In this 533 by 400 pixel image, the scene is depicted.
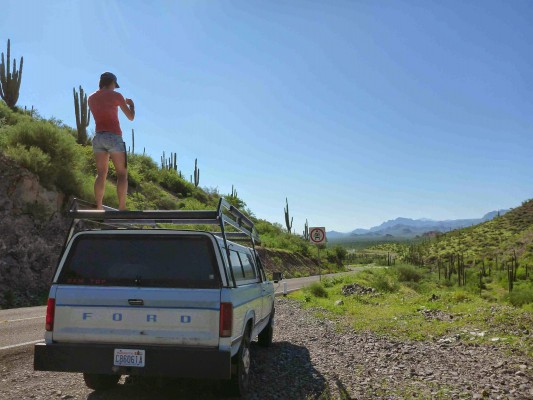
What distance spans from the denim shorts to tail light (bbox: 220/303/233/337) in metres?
3.73

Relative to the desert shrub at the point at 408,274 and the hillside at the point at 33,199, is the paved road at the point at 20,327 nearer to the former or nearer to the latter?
the hillside at the point at 33,199

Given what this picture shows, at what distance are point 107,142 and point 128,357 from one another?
368cm

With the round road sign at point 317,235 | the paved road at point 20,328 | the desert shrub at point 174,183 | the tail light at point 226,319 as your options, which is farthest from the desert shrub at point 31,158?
the desert shrub at point 174,183

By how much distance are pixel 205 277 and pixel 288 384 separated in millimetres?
2635

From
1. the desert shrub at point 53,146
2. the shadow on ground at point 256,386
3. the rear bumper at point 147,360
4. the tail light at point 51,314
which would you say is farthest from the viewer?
the desert shrub at point 53,146

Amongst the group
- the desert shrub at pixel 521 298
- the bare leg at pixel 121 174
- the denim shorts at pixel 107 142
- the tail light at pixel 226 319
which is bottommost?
the desert shrub at pixel 521 298

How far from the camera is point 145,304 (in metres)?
4.93

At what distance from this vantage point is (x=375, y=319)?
45.0ft

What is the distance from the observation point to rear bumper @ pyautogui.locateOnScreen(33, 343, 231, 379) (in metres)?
4.78

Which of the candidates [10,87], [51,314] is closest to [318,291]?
[51,314]

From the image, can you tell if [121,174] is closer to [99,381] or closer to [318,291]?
[99,381]

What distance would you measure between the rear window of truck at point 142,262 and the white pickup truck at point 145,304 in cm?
1

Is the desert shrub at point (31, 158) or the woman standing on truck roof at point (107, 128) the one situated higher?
the desert shrub at point (31, 158)

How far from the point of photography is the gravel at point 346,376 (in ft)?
20.4
